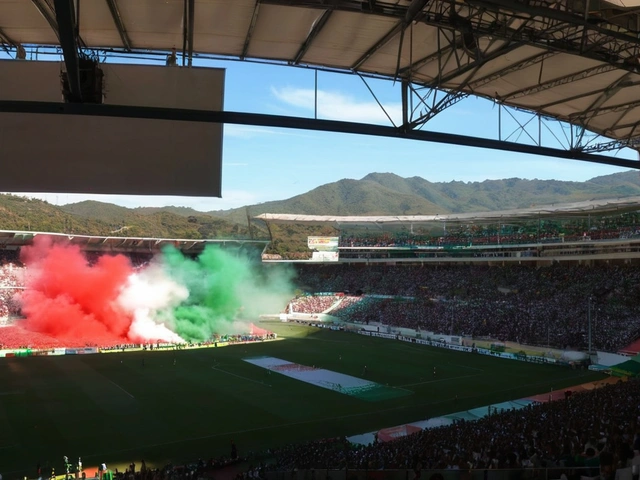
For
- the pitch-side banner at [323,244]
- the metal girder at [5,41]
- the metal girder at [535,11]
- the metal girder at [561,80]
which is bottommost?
the pitch-side banner at [323,244]

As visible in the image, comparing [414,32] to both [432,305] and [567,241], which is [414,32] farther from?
[432,305]

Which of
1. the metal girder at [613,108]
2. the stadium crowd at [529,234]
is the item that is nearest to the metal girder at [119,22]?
the metal girder at [613,108]

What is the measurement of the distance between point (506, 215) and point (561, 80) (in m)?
38.0

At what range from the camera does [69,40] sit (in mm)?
5688

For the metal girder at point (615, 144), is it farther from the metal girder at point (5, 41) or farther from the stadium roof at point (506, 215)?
the stadium roof at point (506, 215)

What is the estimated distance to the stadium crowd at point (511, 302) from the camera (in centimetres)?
3500

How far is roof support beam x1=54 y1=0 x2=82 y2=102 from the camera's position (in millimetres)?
5234

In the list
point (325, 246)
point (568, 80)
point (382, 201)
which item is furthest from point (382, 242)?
point (382, 201)

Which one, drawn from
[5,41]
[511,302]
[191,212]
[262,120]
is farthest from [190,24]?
[191,212]

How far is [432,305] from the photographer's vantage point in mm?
48469

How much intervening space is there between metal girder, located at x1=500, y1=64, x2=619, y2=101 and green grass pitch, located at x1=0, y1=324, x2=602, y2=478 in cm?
1329

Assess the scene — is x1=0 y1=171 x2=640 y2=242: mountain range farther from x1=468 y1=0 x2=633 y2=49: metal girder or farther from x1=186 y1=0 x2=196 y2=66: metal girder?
x1=186 y1=0 x2=196 y2=66: metal girder

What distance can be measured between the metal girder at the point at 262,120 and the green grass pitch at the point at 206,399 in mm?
12422

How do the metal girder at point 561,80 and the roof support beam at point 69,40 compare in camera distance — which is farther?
the metal girder at point 561,80
